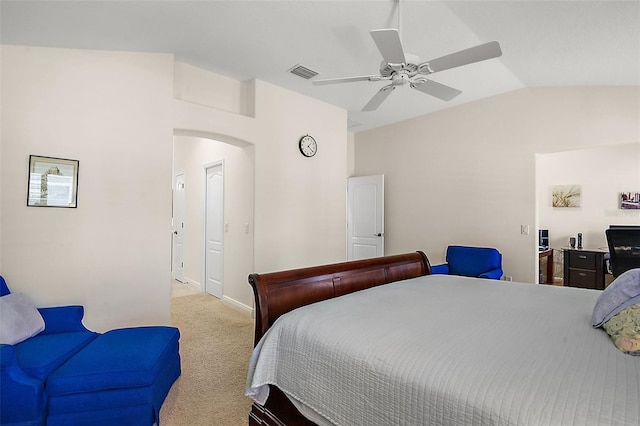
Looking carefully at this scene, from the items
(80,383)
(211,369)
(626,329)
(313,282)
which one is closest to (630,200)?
(626,329)

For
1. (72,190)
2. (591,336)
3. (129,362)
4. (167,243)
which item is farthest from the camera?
(167,243)

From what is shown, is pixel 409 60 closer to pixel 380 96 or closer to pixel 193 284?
pixel 380 96

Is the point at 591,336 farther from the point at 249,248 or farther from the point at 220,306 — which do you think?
the point at 220,306

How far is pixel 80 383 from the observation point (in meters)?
1.78

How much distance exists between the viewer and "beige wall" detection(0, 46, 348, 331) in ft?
8.34

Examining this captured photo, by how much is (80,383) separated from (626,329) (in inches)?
104

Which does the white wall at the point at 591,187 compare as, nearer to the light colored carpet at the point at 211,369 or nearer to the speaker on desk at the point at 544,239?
the speaker on desk at the point at 544,239

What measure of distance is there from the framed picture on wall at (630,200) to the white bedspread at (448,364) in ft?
14.0

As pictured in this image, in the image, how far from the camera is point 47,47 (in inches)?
105

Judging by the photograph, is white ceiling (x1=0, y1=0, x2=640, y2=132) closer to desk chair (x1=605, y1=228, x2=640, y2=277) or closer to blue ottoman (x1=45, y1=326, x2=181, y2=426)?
desk chair (x1=605, y1=228, x2=640, y2=277)

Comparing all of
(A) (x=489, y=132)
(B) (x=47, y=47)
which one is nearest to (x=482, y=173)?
(A) (x=489, y=132)

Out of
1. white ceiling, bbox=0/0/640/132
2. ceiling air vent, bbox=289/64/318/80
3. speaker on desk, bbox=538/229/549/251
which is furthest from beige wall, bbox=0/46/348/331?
speaker on desk, bbox=538/229/549/251

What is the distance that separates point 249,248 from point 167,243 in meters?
1.05

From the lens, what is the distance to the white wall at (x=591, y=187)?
4.96m
